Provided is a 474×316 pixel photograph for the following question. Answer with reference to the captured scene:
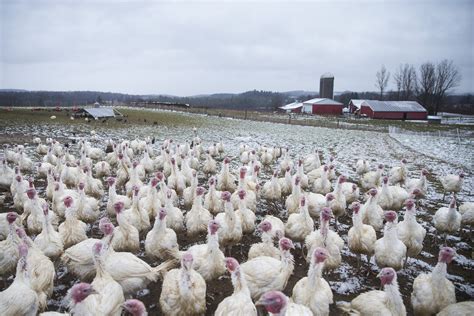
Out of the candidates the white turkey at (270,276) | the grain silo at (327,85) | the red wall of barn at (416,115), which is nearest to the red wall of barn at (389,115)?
the red wall of barn at (416,115)

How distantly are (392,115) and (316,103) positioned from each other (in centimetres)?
1603

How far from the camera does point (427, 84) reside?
75.4 meters

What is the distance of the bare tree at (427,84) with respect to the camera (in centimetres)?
7438

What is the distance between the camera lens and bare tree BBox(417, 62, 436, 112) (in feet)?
244

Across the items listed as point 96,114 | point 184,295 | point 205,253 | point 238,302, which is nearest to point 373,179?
point 205,253

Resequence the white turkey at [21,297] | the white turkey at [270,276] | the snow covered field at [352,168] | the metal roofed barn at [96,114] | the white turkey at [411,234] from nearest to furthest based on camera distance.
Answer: the white turkey at [21,297] → the white turkey at [270,276] → the snow covered field at [352,168] → the white turkey at [411,234] → the metal roofed barn at [96,114]

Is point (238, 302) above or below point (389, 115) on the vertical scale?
below

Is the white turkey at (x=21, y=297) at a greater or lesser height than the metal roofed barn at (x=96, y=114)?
lesser

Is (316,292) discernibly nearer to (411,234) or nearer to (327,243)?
(327,243)

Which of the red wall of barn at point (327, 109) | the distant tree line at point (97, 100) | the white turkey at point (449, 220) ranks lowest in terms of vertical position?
the white turkey at point (449, 220)

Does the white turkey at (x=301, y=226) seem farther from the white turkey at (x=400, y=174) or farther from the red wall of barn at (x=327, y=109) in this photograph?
the red wall of barn at (x=327, y=109)

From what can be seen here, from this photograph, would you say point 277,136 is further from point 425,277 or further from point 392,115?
point 392,115

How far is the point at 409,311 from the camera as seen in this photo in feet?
17.9

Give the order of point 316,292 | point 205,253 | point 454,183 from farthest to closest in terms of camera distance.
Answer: point 454,183, point 205,253, point 316,292
